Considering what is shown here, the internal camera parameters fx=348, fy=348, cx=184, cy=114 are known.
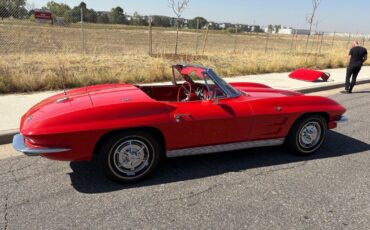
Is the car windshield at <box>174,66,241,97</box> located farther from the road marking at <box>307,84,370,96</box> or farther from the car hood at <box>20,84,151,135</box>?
the road marking at <box>307,84,370,96</box>

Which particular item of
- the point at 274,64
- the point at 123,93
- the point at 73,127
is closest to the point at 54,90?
the point at 123,93

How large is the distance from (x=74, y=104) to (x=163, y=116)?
3.33 ft

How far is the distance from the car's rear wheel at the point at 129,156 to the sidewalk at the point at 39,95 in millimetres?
2280

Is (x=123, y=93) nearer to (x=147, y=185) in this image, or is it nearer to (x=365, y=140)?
(x=147, y=185)

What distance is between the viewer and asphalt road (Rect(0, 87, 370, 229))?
3244 millimetres

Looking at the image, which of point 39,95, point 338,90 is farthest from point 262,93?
point 338,90

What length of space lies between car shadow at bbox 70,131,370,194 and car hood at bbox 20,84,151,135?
81 centimetres

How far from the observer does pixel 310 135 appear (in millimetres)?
4883

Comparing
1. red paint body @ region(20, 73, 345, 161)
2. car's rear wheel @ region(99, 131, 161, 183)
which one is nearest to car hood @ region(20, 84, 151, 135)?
red paint body @ region(20, 73, 345, 161)

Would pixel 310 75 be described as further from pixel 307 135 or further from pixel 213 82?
pixel 213 82

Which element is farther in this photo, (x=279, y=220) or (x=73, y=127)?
(x=73, y=127)

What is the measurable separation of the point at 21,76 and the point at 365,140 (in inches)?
291

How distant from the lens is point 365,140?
229 inches

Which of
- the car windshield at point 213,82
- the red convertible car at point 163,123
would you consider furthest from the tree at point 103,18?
the red convertible car at point 163,123
